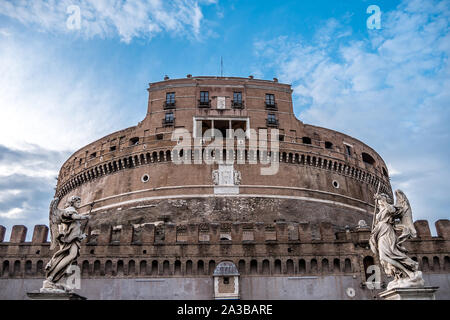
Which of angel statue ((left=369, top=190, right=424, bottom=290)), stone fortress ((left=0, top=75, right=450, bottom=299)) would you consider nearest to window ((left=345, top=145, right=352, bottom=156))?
stone fortress ((left=0, top=75, right=450, bottom=299))

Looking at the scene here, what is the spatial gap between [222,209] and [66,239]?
19.5 meters

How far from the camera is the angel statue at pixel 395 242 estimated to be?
7.96m

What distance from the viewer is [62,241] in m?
8.57

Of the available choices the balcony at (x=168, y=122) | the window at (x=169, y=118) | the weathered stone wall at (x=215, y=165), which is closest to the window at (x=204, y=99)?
the weathered stone wall at (x=215, y=165)

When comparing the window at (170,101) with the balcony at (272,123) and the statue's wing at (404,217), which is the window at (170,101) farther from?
the statue's wing at (404,217)

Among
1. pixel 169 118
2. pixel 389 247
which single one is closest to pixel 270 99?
pixel 169 118

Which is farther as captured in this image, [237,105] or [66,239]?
[237,105]

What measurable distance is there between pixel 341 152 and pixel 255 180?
8.55 meters

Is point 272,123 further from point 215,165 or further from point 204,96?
point 204,96

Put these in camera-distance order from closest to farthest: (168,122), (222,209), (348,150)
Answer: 1. (222,209)
2. (168,122)
3. (348,150)

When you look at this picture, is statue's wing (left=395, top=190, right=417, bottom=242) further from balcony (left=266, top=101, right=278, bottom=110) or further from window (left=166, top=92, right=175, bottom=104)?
window (left=166, top=92, right=175, bottom=104)

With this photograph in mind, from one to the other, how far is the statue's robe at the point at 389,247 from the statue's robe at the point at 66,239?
661 centimetres
